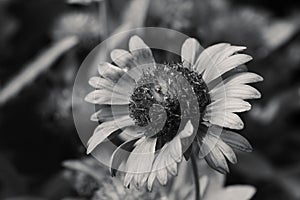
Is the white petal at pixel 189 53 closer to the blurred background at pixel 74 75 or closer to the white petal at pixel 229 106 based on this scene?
the white petal at pixel 229 106

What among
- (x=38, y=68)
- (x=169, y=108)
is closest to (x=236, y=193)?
(x=169, y=108)

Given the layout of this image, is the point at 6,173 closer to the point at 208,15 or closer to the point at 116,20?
the point at 116,20

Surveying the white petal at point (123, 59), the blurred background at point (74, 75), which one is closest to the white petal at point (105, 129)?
the white petal at point (123, 59)

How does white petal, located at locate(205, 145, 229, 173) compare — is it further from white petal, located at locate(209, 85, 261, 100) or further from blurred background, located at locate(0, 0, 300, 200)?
blurred background, located at locate(0, 0, 300, 200)

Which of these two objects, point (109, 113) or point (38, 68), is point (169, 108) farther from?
point (38, 68)

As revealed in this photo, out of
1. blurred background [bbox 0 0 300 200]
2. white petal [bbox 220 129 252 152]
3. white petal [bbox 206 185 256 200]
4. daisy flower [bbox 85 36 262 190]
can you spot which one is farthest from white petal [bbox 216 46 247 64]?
blurred background [bbox 0 0 300 200]

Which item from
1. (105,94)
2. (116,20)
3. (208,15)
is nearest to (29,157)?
(116,20)
